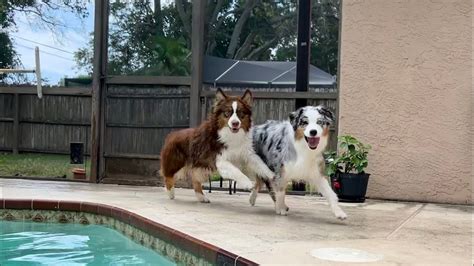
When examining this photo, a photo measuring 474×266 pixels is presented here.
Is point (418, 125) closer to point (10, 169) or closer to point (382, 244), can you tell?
point (382, 244)

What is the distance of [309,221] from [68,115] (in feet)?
14.5

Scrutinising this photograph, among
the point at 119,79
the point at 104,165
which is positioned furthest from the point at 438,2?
the point at 104,165

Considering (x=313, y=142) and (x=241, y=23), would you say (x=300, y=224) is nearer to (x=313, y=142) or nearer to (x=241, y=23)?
(x=313, y=142)

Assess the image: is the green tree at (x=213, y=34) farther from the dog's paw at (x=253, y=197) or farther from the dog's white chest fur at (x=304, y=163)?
the dog's white chest fur at (x=304, y=163)

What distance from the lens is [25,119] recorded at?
7.34 m

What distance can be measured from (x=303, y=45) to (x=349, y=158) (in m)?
1.65

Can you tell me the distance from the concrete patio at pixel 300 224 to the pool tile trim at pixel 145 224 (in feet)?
0.26

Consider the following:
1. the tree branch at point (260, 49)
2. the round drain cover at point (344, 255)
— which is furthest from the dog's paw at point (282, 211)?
the tree branch at point (260, 49)

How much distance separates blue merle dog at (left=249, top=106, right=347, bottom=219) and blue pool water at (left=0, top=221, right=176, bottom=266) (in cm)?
127

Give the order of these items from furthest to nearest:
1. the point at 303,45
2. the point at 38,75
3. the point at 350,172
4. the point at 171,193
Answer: the point at 38,75
the point at 303,45
the point at 350,172
the point at 171,193

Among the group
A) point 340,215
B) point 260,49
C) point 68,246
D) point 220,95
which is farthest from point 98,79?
point 340,215

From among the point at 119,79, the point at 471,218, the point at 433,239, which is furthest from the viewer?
the point at 119,79

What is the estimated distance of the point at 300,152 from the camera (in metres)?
4.10

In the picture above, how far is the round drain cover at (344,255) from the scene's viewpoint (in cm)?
276
